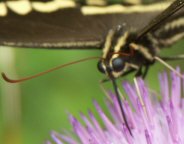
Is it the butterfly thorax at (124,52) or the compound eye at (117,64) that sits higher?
the butterfly thorax at (124,52)

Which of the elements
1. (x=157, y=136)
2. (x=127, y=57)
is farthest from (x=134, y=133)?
(x=127, y=57)

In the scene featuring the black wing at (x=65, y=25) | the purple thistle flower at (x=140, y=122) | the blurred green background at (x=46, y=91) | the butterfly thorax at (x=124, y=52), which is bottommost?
the purple thistle flower at (x=140, y=122)

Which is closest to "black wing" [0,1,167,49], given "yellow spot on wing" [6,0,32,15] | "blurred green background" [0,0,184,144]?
"yellow spot on wing" [6,0,32,15]

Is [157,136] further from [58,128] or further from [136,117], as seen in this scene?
[58,128]

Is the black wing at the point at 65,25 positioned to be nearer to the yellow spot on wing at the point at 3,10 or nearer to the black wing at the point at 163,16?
the yellow spot on wing at the point at 3,10

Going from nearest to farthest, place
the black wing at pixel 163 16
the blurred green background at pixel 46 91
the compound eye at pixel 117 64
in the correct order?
the black wing at pixel 163 16 < the compound eye at pixel 117 64 < the blurred green background at pixel 46 91

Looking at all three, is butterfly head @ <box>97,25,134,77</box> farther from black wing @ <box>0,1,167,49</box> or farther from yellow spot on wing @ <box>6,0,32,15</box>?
yellow spot on wing @ <box>6,0,32,15</box>

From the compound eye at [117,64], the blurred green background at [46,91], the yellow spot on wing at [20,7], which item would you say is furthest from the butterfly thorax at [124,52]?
the blurred green background at [46,91]
